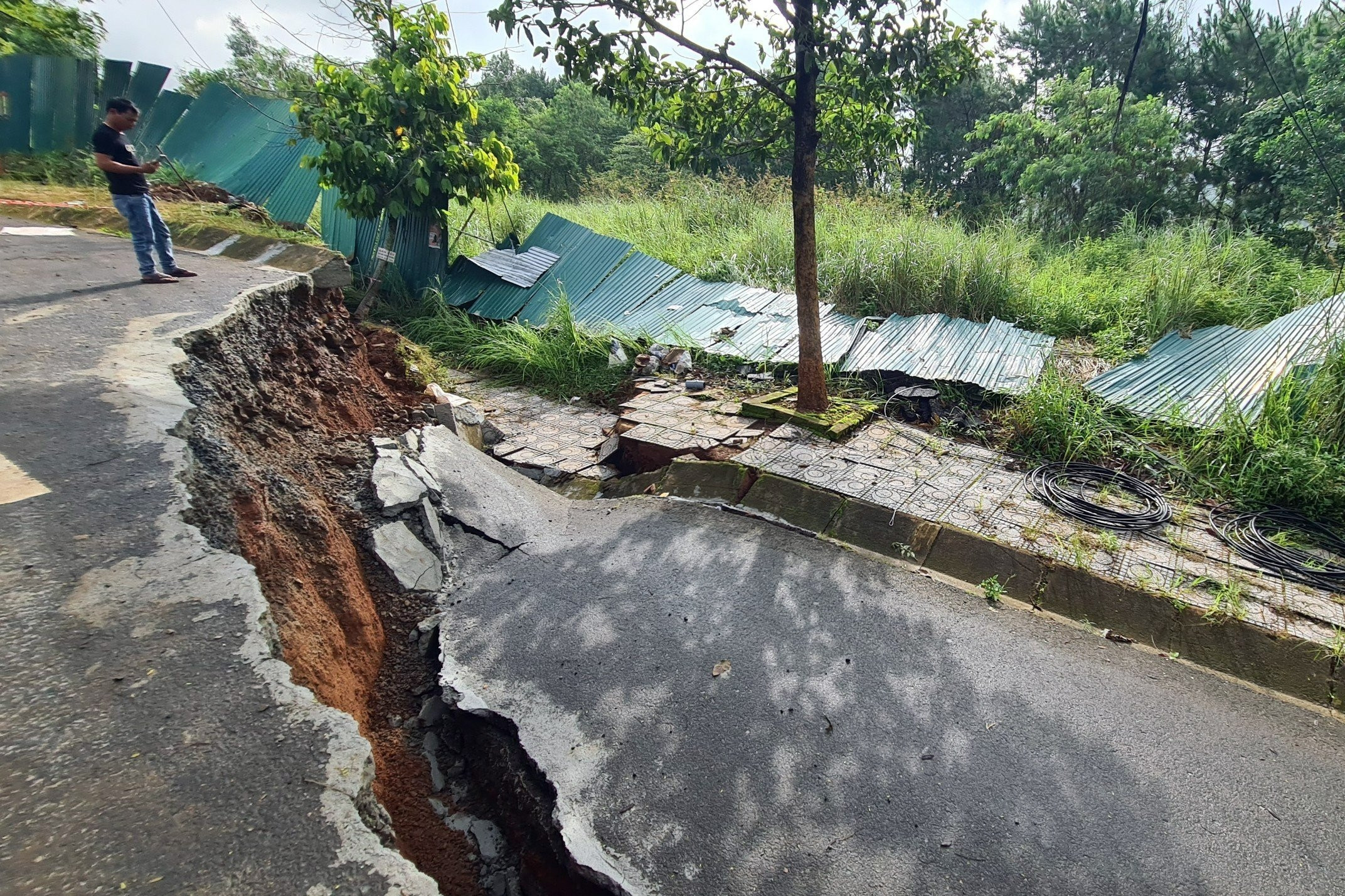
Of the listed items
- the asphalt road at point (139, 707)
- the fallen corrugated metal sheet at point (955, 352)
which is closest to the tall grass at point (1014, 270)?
the fallen corrugated metal sheet at point (955, 352)

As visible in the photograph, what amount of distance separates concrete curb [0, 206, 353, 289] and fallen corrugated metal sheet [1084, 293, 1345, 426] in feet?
20.4

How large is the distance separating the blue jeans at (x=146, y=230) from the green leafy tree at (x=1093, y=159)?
1442cm

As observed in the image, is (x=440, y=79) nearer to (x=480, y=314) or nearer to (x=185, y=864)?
(x=480, y=314)

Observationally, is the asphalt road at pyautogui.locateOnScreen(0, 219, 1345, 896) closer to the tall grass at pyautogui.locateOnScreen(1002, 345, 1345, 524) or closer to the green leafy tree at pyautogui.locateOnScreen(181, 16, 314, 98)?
the tall grass at pyautogui.locateOnScreen(1002, 345, 1345, 524)

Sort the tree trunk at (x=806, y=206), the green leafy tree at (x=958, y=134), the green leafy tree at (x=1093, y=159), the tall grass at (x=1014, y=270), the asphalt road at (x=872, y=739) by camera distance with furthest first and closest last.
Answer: the green leafy tree at (x=958, y=134), the green leafy tree at (x=1093, y=159), the tall grass at (x=1014, y=270), the tree trunk at (x=806, y=206), the asphalt road at (x=872, y=739)

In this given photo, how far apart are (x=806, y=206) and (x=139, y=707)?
15.8ft

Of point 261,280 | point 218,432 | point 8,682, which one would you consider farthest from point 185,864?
point 261,280

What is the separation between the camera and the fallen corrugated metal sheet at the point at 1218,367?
5043 millimetres

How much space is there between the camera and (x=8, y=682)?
1.65 meters

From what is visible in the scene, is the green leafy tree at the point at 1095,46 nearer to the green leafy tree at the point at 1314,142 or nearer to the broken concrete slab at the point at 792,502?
the green leafy tree at the point at 1314,142

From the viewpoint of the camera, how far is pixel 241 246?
625cm

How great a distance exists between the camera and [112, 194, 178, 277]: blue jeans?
15.8 feet

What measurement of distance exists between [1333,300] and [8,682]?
25.9 feet

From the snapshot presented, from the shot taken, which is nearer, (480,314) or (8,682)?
(8,682)
